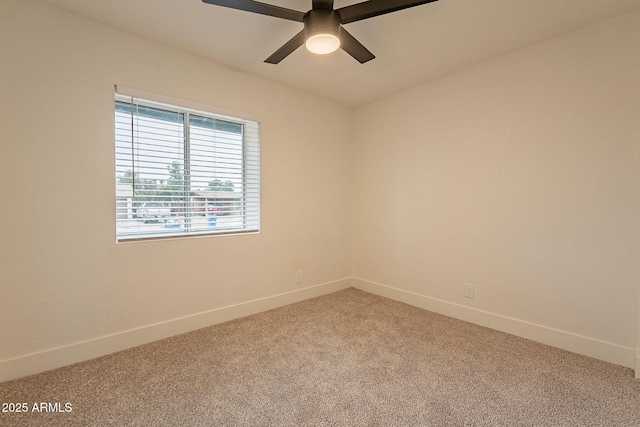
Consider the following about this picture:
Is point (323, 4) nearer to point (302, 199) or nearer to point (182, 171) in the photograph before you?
point (182, 171)

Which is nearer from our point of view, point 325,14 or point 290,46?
point 325,14

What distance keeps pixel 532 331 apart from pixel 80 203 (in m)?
3.61

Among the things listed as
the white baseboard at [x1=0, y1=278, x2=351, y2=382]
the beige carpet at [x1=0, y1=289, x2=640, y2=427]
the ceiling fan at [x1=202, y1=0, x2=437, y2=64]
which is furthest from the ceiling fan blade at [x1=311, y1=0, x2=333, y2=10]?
the white baseboard at [x1=0, y1=278, x2=351, y2=382]

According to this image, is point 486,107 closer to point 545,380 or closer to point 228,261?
point 545,380

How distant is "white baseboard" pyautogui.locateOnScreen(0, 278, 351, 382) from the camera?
178cm

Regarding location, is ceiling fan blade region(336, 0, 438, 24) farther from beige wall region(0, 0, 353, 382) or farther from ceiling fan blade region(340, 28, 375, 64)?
beige wall region(0, 0, 353, 382)

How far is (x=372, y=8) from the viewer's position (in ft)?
4.89

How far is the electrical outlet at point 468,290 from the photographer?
105 inches

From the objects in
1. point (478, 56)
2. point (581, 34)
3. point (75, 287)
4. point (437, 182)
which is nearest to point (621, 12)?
point (581, 34)

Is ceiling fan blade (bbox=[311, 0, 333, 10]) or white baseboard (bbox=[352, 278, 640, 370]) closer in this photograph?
ceiling fan blade (bbox=[311, 0, 333, 10])

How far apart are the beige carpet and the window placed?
0.98m

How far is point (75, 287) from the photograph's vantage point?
6.40 feet

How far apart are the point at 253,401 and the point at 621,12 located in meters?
3.44

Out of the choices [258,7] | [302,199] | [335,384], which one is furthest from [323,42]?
[335,384]
